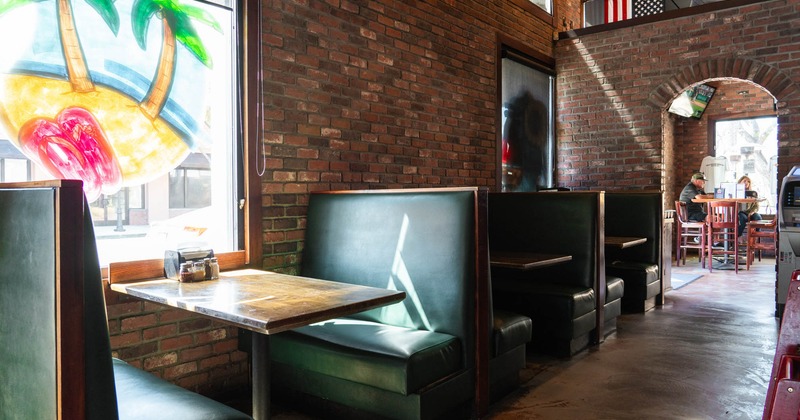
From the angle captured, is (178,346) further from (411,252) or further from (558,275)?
(558,275)

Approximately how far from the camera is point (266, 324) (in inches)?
64.1

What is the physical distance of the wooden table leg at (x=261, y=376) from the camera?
200cm

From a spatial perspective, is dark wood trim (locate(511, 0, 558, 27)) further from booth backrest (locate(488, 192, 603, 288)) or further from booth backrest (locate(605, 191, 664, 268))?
booth backrest (locate(488, 192, 603, 288))

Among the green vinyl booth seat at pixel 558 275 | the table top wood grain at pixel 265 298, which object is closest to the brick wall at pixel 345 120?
the table top wood grain at pixel 265 298

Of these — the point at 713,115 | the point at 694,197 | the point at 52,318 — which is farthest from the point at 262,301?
the point at 713,115

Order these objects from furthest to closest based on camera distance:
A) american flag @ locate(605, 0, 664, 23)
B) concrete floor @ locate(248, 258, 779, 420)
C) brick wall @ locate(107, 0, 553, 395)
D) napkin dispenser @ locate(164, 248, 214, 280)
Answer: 1. american flag @ locate(605, 0, 664, 23)
2. brick wall @ locate(107, 0, 553, 395)
3. concrete floor @ locate(248, 258, 779, 420)
4. napkin dispenser @ locate(164, 248, 214, 280)

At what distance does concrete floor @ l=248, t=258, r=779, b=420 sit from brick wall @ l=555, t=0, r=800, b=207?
6.31ft

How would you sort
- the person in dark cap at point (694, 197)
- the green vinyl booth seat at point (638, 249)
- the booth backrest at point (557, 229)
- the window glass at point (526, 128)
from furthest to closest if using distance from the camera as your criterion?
the person in dark cap at point (694, 197)
the window glass at point (526, 128)
the green vinyl booth seat at point (638, 249)
the booth backrest at point (557, 229)

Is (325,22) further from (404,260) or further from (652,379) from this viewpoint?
(652,379)

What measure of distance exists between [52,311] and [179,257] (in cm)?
131

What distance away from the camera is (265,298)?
2014 mm

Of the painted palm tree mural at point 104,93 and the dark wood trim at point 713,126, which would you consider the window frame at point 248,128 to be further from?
the dark wood trim at point 713,126

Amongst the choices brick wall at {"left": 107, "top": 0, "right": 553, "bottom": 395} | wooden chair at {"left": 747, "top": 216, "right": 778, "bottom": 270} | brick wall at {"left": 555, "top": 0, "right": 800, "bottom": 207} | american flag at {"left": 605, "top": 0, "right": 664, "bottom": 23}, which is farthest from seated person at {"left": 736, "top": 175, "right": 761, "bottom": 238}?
brick wall at {"left": 107, "top": 0, "right": 553, "bottom": 395}

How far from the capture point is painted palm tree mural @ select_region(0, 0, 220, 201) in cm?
242
